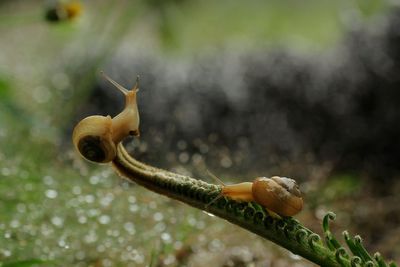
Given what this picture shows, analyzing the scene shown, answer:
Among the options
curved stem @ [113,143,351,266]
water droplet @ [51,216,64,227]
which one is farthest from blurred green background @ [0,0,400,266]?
curved stem @ [113,143,351,266]

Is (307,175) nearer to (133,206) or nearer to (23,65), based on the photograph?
(133,206)

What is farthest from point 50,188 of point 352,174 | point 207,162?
point 352,174

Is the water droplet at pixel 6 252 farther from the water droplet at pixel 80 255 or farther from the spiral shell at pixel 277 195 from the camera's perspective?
the spiral shell at pixel 277 195

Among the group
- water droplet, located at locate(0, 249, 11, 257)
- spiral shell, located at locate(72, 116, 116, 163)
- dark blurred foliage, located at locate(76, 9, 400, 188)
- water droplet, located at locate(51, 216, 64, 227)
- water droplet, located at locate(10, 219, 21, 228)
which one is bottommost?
dark blurred foliage, located at locate(76, 9, 400, 188)

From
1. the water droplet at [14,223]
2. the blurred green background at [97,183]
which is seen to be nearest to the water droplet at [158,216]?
the blurred green background at [97,183]

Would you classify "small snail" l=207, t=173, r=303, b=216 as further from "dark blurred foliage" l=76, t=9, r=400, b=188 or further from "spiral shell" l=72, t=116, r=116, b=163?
"dark blurred foliage" l=76, t=9, r=400, b=188

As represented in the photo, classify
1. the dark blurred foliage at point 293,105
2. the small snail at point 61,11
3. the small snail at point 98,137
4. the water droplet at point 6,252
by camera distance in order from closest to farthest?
1. the small snail at point 98,137
2. the water droplet at point 6,252
3. the small snail at point 61,11
4. the dark blurred foliage at point 293,105
